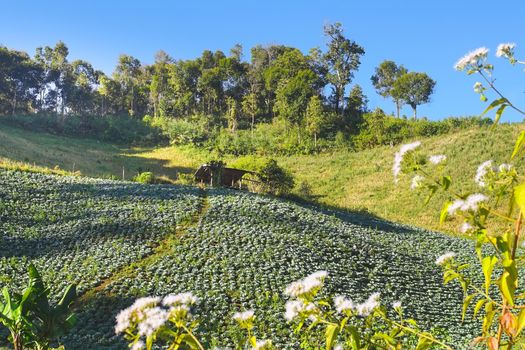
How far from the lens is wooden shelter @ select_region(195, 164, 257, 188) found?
33800mm

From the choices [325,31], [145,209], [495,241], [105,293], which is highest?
[325,31]

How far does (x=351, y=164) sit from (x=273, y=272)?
3554 centimetres

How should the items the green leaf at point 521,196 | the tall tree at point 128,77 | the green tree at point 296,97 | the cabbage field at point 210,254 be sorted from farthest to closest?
the tall tree at point 128,77 → the green tree at point 296,97 → the cabbage field at point 210,254 → the green leaf at point 521,196

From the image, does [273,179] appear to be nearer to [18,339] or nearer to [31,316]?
[31,316]

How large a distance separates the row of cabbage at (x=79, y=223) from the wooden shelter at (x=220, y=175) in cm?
520

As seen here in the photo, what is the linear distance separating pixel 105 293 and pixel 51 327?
713 cm

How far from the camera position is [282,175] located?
33.7 meters

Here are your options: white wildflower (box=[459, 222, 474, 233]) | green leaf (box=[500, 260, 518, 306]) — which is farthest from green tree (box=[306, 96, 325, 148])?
green leaf (box=[500, 260, 518, 306])

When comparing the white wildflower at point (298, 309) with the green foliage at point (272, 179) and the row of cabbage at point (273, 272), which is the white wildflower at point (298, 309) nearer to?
the row of cabbage at point (273, 272)

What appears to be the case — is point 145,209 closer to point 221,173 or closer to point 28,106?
point 221,173

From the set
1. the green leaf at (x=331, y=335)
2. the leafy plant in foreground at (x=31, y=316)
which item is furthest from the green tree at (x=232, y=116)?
the green leaf at (x=331, y=335)

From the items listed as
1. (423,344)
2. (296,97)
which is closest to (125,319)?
(423,344)

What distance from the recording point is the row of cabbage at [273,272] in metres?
12.4

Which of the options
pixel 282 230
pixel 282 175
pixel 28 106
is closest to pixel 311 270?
pixel 282 230
